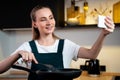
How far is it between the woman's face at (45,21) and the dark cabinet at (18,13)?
880 mm

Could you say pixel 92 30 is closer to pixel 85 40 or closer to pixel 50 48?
pixel 85 40

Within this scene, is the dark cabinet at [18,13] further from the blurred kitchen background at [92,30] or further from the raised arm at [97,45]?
the raised arm at [97,45]

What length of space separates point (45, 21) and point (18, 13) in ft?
3.44

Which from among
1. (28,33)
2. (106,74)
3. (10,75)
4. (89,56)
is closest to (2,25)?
(28,33)

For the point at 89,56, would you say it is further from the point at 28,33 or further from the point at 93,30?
the point at 28,33

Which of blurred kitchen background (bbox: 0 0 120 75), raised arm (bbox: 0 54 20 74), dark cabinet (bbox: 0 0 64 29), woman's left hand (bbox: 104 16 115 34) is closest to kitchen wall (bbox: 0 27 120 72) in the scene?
blurred kitchen background (bbox: 0 0 120 75)

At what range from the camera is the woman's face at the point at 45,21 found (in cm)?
145

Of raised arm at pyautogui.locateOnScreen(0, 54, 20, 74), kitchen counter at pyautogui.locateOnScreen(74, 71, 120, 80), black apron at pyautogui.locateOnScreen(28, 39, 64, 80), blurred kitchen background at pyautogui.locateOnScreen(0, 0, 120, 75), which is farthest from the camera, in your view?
blurred kitchen background at pyautogui.locateOnScreen(0, 0, 120, 75)

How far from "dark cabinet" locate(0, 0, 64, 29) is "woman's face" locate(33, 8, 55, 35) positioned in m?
0.88

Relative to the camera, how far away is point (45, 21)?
147 centimetres

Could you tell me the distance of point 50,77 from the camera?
88 cm

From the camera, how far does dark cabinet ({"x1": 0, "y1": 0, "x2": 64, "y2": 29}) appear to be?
2414 mm

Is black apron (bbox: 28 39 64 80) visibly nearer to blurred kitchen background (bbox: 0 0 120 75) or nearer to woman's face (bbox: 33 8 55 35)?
woman's face (bbox: 33 8 55 35)

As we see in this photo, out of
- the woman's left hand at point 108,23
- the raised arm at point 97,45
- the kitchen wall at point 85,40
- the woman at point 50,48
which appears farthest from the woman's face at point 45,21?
the kitchen wall at point 85,40
